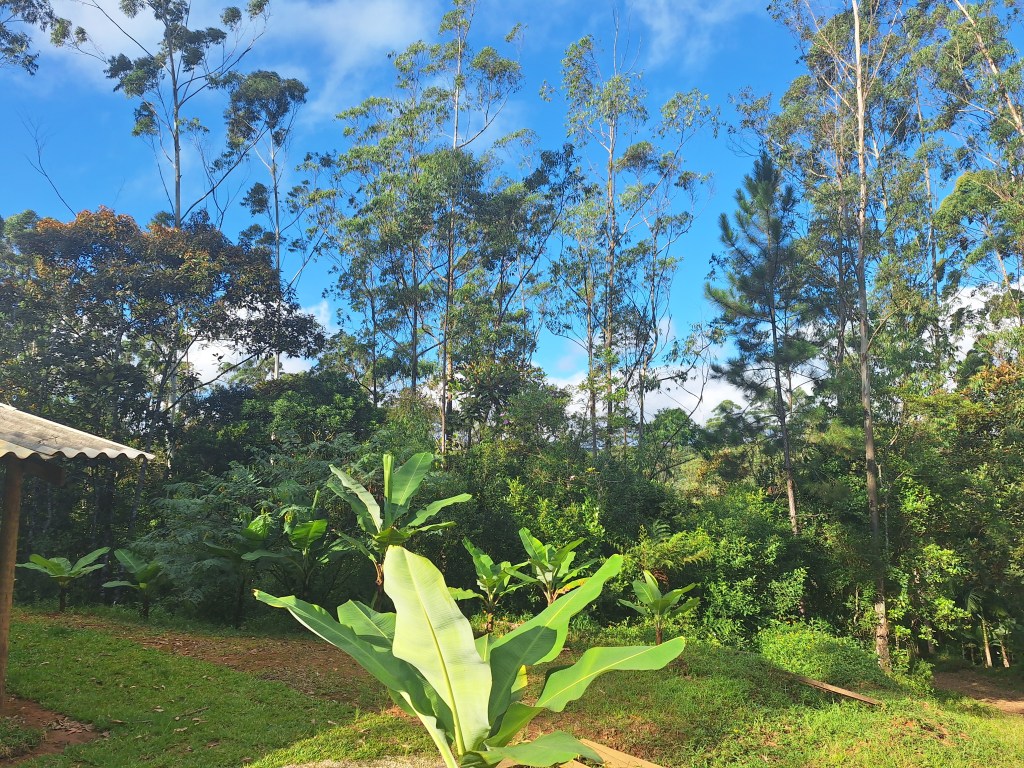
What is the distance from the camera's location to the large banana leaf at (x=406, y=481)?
562 cm

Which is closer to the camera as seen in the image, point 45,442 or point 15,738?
point 15,738

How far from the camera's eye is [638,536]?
32.0 ft

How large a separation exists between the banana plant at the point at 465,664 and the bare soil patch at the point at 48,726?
2850mm

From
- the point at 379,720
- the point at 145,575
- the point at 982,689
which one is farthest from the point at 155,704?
the point at 982,689

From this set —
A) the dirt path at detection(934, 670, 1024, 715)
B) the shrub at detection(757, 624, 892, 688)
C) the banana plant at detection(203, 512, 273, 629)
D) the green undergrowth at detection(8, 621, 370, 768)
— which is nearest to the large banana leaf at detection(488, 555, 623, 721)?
the green undergrowth at detection(8, 621, 370, 768)

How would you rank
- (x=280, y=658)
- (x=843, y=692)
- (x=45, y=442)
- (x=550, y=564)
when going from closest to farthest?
(x=45, y=442)
(x=843, y=692)
(x=280, y=658)
(x=550, y=564)

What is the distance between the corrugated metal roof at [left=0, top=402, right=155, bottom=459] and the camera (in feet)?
11.7

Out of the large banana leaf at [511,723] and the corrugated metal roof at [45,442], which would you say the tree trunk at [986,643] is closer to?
the large banana leaf at [511,723]

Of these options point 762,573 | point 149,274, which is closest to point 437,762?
point 762,573

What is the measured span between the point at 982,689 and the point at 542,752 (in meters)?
13.0

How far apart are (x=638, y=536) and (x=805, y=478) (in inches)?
164

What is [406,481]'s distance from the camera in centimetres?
590

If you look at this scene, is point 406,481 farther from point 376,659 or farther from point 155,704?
point 376,659

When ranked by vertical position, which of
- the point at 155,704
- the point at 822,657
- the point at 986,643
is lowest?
the point at 986,643
